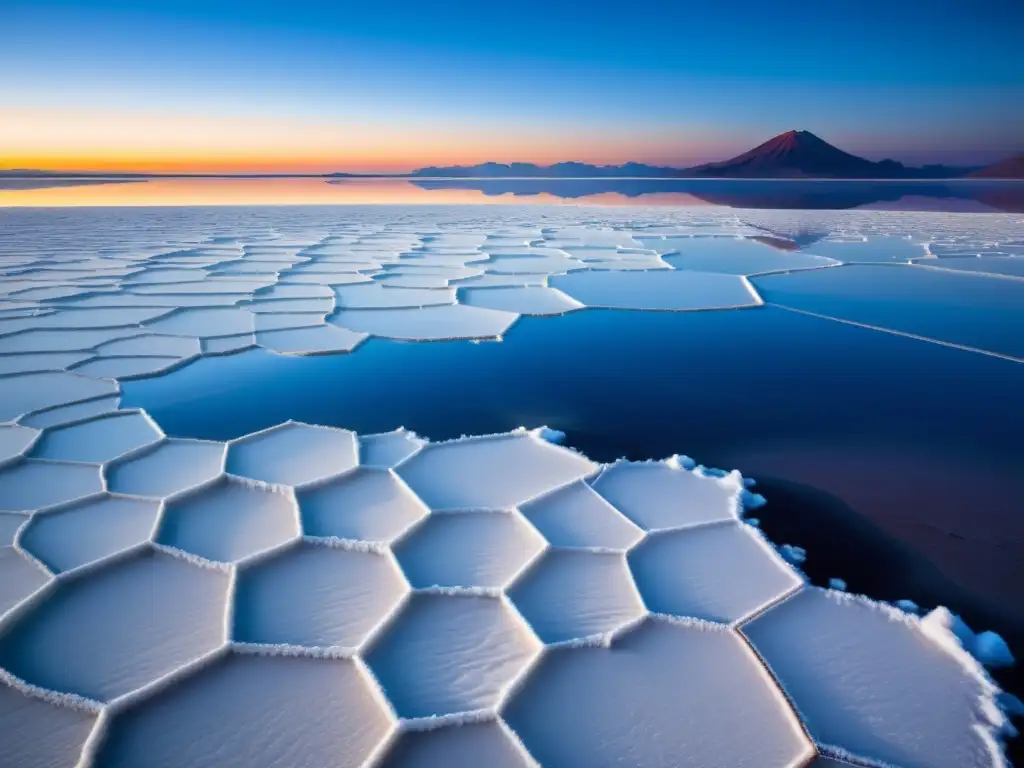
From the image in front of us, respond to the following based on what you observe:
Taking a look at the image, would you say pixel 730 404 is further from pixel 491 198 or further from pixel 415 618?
pixel 491 198

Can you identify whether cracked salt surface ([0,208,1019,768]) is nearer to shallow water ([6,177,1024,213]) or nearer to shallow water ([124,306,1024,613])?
shallow water ([124,306,1024,613])

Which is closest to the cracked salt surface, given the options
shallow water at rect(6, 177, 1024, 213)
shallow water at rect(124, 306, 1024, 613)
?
shallow water at rect(124, 306, 1024, 613)

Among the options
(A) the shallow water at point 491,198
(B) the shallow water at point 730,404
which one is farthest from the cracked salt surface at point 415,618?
(A) the shallow water at point 491,198

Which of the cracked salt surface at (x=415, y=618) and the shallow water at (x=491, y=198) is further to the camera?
the shallow water at (x=491, y=198)

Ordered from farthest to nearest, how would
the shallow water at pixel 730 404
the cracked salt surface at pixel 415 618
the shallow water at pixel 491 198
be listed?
the shallow water at pixel 491 198 → the shallow water at pixel 730 404 → the cracked salt surface at pixel 415 618

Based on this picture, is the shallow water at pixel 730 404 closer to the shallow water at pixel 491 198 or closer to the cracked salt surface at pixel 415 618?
the cracked salt surface at pixel 415 618

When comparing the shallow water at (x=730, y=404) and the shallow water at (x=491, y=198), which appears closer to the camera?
the shallow water at (x=730, y=404)

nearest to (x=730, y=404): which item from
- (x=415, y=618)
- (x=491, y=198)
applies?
(x=415, y=618)

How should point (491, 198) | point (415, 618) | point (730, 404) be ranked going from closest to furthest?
point (415, 618) < point (730, 404) < point (491, 198)

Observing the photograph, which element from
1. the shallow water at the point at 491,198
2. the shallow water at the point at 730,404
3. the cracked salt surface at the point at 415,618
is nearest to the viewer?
the cracked salt surface at the point at 415,618
